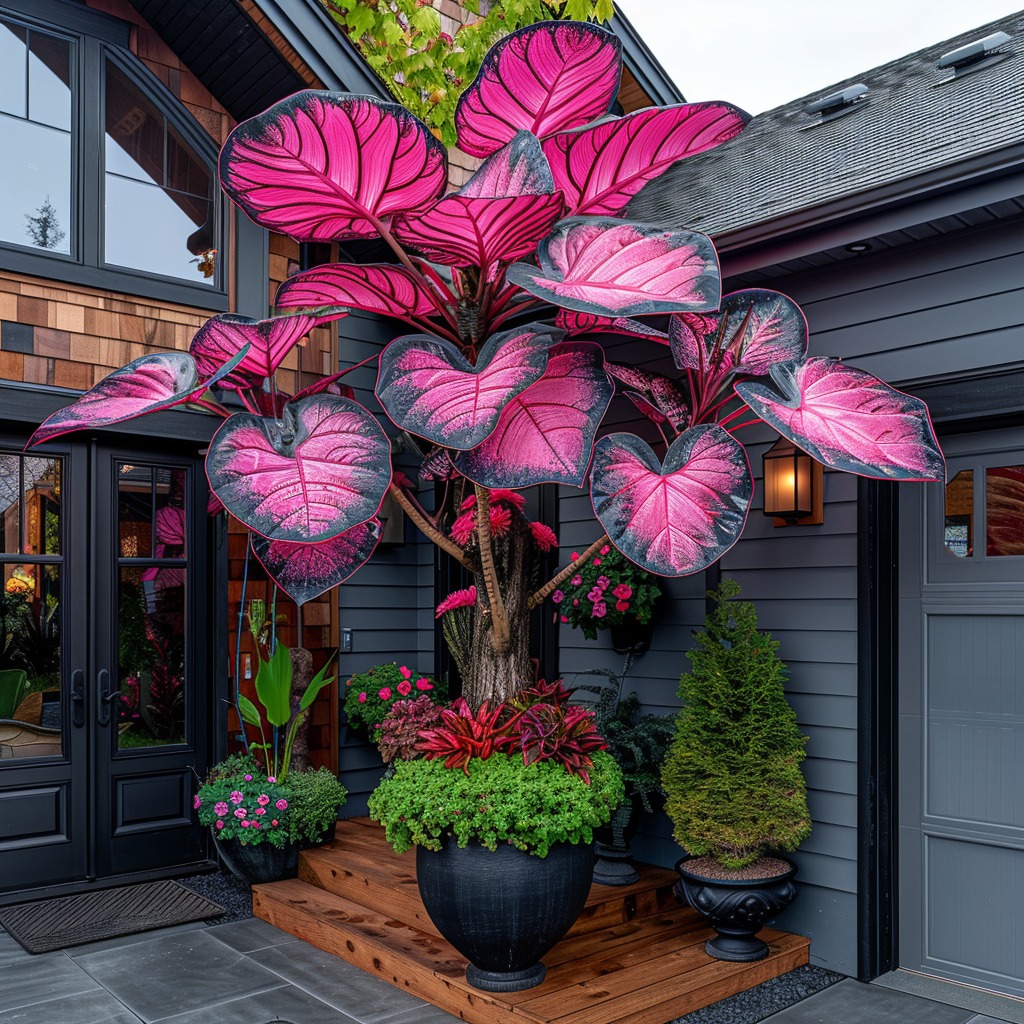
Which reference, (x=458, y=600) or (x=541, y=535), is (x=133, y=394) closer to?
(x=458, y=600)

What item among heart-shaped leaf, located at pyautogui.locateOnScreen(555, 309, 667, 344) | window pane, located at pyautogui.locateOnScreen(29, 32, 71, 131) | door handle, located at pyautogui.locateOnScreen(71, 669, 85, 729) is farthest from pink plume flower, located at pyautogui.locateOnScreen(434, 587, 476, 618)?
window pane, located at pyautogui.locateOnScreen(29, 32, 71, 131)

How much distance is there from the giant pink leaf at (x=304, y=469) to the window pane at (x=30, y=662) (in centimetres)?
182

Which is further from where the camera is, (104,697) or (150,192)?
(150,192)

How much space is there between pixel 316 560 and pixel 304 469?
0.59 meters

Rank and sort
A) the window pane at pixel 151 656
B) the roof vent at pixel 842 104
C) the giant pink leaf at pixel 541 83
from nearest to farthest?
1. the giant pink leaf at pixel 541 83
2. the window pane at pixel 151 656
3. the roof vent at pixel 842 104

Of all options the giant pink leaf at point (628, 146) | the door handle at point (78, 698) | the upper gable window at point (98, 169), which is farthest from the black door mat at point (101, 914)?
the giant pink leaf at point (628, 146)

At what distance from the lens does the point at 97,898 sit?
4.16m

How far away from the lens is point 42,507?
4.27m

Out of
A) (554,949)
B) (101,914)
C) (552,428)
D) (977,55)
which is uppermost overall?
(977,55)

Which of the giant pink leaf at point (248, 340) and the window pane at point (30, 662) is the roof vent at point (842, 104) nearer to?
the giant pink leaf at point (248, 340)

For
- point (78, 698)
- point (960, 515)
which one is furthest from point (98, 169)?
point (960, 515)

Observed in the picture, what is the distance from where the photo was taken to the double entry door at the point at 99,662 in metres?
4.17

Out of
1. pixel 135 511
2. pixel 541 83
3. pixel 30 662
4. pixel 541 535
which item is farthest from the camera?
pixel 135 511

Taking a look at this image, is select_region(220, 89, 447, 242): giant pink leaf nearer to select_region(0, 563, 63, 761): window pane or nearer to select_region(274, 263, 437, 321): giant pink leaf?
select_region(274, 263, 437, 321): giant pink leaf
